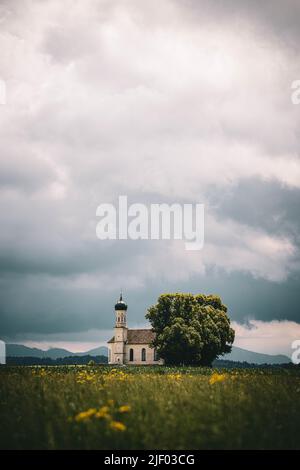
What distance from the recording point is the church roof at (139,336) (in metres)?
129

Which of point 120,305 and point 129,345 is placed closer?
point 129,345

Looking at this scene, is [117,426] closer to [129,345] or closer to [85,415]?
[85,415]

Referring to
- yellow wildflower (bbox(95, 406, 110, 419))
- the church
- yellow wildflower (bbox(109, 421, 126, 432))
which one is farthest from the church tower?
yellow wildflower (bbox(109, 421, 126, 432))

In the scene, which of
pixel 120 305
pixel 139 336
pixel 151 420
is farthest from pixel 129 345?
pixel 151 420

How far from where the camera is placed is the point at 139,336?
430 feet

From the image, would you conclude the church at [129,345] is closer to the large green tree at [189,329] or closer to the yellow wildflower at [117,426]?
the large green tree at [189,329]

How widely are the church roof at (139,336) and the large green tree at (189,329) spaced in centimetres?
4818

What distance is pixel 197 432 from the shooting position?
8.62m

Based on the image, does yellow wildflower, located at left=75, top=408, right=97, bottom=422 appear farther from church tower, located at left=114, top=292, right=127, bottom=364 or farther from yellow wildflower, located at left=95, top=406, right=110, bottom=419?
church tower, located at left=114, top=292, right=127, bottom=364

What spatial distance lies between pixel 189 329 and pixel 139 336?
61159 millimetres

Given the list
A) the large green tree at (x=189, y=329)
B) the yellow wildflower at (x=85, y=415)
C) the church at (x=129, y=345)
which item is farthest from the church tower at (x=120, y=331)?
the yellow wildflower at (x=85, y=415)

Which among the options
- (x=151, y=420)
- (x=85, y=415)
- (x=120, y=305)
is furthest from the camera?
(x=120, y=305)

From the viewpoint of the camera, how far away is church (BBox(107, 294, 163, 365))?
417 feet
